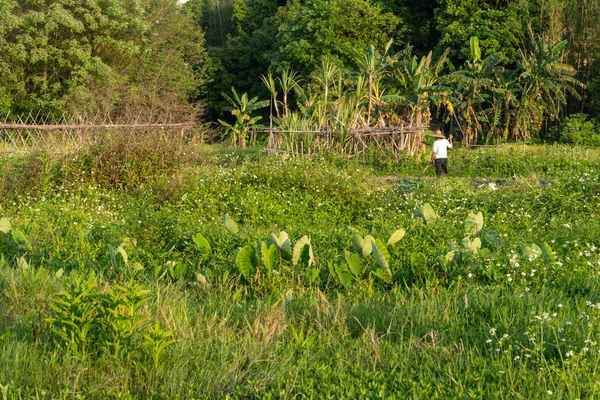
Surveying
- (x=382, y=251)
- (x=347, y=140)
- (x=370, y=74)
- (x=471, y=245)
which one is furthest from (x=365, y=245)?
(x=370, y=74)

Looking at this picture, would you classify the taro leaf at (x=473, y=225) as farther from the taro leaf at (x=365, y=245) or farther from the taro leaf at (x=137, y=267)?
the taro leaf at (x=137, y=267)

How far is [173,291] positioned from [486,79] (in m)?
22.6

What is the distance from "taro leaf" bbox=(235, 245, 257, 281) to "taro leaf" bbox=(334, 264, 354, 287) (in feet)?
2.30

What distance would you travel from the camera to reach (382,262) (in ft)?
18.3

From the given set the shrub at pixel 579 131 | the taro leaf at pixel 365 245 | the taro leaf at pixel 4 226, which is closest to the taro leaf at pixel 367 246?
the taro leaf at pixel 365 245

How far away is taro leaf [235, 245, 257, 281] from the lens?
5.57 metres

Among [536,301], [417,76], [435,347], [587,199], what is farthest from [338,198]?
[417,76]

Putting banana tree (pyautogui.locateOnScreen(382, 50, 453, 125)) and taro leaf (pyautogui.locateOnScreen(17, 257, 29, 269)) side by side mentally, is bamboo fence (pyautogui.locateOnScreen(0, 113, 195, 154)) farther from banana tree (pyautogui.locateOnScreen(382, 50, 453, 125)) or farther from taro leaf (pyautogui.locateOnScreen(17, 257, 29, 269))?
banana tree (pyautogui.locateOnScreen(382, 50, 453, 125))

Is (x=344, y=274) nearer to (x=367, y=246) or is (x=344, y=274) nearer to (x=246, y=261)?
(x=367, y=246)

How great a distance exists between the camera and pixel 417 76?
19.6m

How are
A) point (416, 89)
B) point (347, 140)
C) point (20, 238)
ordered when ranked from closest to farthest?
point (20, 238), point (347, 140), point (416, 89)

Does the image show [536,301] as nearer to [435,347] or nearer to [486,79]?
A: [435,347]

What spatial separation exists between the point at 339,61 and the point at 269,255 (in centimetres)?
2524


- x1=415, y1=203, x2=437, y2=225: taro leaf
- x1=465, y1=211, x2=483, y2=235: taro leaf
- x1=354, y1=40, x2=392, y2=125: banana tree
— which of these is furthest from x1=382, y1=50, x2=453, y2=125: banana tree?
x1=465, y1=211, x2=483, y2=235: taro leaf
